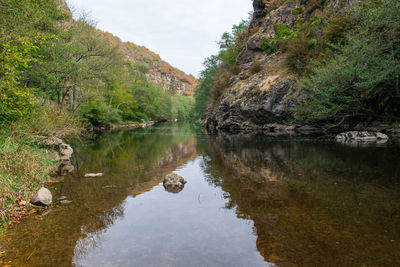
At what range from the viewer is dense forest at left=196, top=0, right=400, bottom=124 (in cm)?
1521

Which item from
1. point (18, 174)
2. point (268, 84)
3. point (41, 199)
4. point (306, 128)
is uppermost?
point (268, 84)

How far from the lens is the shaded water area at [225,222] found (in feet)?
14.7

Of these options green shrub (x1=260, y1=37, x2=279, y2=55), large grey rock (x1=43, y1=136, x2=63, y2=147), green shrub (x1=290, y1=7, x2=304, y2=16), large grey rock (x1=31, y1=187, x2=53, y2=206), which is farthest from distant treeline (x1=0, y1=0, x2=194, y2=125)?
green shrub (x1=290, y1=7, x2=304, y2=16)

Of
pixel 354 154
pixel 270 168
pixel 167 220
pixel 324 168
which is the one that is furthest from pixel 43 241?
pixel 354 154

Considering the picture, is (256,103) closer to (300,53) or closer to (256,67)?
(256,67)

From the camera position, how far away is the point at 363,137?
67.8ft

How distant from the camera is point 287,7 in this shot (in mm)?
37688

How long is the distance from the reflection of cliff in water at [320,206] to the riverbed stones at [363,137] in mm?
8157

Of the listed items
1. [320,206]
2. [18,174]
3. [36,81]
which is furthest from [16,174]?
[36,81]

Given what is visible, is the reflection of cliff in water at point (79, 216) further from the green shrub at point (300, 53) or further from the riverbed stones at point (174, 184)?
the green shrub at point (300, 53)

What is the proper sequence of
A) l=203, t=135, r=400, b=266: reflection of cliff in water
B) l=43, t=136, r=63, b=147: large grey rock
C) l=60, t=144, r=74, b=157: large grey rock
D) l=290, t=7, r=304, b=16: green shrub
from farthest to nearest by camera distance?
1. l=290, t=7, r=304, b=16: green shrub
2. l=60, t=144, r=74, b=157: large grey rock
3. l=43, t=136, r=63, b=147: large grey rock
4. l=203, t=135, r=400, b=266: reflection of cliff in water

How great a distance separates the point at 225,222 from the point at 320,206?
259 cm

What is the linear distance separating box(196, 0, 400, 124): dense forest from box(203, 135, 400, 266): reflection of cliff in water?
7075mm

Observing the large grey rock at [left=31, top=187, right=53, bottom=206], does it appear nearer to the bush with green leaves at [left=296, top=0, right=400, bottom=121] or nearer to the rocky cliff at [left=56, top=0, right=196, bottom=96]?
the bush with green leaves at [left=296, top=0, right=400, bottom=121]
